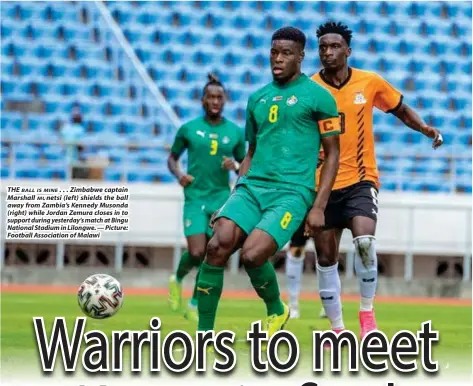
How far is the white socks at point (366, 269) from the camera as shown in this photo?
985 centimetres

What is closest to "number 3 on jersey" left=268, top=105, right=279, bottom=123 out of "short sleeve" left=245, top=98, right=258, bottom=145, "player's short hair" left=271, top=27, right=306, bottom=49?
"short sleeve" left=245, top=98, right=258, bottom=145

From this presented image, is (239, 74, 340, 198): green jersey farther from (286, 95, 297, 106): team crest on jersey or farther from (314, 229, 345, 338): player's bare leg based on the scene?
(314, 229, 345, 338): player's bare leg

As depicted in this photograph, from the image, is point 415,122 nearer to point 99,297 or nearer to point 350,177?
point 350,177

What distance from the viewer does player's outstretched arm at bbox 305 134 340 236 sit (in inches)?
326

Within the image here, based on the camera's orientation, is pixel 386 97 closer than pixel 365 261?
No

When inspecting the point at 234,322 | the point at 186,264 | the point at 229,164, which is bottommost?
the point at 234,322

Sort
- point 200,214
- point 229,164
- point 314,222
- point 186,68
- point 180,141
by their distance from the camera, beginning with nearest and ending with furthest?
point 314,222, point 229,164, point 200,214, point 180,141, point 186,68

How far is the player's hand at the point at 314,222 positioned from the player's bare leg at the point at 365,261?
4.98ft

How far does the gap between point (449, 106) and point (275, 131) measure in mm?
18405

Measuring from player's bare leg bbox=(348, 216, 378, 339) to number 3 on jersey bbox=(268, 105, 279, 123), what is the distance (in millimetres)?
1666

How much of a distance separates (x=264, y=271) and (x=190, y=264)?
4716 millimetres

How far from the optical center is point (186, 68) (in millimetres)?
25281

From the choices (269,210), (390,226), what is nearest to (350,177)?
(269,210)

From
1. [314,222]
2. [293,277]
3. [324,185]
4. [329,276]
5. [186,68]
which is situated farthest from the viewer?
[186,68]
